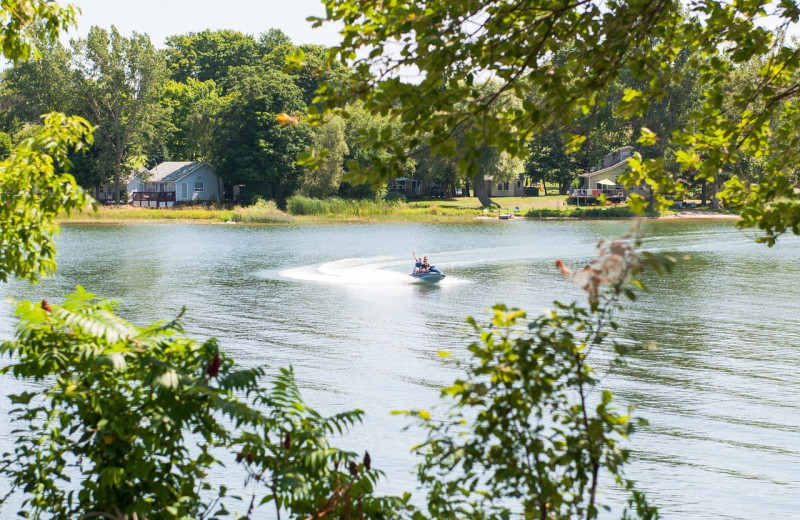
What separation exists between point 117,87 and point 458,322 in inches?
3073

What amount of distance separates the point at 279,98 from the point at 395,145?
94.3 m

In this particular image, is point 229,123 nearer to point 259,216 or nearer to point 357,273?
point 259,216

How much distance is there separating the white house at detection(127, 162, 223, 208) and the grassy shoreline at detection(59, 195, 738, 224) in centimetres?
585

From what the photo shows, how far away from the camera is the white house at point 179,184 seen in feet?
344

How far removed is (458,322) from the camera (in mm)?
31141

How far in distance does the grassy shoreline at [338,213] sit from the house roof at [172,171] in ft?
25.3

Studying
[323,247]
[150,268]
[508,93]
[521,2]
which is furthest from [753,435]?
[323,247]

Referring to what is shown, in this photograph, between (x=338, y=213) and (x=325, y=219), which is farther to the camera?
(x=338, y=213)

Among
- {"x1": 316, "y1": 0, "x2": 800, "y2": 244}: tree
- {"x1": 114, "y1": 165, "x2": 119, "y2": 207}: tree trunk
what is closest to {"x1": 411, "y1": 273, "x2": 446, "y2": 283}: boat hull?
{"x1": 316, "y1": 0, "x2": 800, "y2": 244}: tree

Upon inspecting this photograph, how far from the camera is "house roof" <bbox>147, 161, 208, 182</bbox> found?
107 meters

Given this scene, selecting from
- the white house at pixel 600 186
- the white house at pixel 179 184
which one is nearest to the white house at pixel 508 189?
the white house at pixel 600 186

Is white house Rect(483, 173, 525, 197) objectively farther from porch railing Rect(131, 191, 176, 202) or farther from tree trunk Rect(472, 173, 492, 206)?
porch railing Rect(131, 191, 176, 202)

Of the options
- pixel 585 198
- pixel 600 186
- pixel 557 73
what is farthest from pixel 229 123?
pixel 557 73

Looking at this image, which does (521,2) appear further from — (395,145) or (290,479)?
(290,479)
